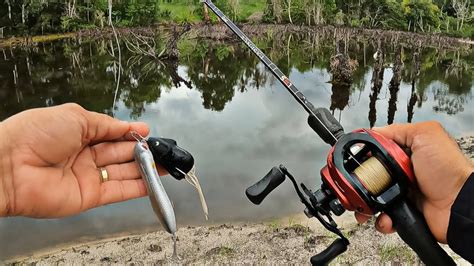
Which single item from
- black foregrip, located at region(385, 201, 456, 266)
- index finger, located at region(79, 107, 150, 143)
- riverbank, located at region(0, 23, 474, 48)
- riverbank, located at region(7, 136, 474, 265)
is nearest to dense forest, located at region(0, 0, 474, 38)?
riverbank, located at region(0, 23, 474, 48)

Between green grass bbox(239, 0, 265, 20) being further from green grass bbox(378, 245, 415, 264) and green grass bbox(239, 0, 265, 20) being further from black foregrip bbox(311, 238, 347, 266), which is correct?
black foregrip bbox(311, 238, 347, 266)

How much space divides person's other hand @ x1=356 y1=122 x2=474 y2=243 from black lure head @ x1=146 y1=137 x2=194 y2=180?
1008 mm

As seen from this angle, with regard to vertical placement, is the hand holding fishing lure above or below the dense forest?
above

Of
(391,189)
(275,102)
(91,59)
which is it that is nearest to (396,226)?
(391,189)

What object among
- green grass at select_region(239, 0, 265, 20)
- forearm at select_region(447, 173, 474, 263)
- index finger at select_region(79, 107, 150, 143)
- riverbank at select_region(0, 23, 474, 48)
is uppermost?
index finger at select_region(79, 107, 150, 143)

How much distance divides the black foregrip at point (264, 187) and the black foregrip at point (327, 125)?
344mm

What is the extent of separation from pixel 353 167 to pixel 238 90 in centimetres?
1353

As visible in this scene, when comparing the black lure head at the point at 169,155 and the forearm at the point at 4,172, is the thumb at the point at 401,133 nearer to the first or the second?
the black lure head at the point at 169,155

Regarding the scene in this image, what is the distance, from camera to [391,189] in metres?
2.03

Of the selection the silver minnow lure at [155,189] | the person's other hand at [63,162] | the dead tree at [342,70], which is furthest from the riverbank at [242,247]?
the dead tree at [342,70]

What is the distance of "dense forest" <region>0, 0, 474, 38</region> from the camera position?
30.6 m

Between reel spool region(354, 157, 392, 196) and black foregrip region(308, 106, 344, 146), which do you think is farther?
black foregrip region(308, 106, 344, 146)

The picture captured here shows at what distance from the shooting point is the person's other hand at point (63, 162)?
92.8 inches

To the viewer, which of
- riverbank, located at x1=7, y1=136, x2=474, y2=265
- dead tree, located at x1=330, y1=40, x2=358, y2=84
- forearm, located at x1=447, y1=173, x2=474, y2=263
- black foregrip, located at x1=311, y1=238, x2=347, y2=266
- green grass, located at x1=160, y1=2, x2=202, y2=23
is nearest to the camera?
forearm, located at x1=447, y1=173, x2=474, y2=263
